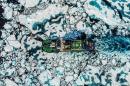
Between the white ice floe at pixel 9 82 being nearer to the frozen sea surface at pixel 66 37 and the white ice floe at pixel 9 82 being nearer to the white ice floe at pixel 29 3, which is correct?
the frozen sea surface at pixel 66 37

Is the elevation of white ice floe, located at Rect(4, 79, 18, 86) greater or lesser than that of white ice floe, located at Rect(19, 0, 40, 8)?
lesser

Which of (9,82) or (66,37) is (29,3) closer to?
(66,37)

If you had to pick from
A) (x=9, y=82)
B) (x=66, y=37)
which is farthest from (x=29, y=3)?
(x=9, y=82)

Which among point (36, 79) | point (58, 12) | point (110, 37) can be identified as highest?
point (58, 12)

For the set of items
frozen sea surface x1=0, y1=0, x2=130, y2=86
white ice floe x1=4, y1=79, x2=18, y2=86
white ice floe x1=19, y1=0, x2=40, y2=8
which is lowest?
white ice floe x1=4, y1=79, x2=18, y2=86

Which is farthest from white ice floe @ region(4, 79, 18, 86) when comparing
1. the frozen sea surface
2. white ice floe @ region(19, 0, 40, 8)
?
white ice floe @ region(19, 0, 40, 8)

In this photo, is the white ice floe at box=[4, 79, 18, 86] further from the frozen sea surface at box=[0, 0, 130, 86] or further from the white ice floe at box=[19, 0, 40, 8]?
the white ice floe at box=[19, 0, 40, 8]

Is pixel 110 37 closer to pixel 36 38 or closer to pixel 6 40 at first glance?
pixel 36 38

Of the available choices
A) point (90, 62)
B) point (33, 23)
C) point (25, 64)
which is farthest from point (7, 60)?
point (90, 62)

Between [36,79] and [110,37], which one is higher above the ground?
[110,37]

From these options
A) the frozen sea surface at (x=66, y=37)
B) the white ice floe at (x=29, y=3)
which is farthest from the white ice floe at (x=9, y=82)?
the white ice floe at (x=29, y=3)
